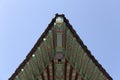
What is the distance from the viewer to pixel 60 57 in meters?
24.4

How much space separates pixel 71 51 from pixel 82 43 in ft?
2.33

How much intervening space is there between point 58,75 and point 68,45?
1582 mm

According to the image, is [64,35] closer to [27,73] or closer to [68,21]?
[68,21]

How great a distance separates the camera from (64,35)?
2412cm

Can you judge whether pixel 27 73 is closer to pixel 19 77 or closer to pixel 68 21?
pixel 19 77

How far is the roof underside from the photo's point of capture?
23.9m

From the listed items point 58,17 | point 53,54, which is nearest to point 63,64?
point 53,54

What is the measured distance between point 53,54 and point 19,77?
179 cm

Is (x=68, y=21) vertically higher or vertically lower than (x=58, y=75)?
higher

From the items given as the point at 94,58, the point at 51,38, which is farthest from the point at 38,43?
the point at 94,58

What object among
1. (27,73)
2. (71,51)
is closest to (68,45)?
(71,51)

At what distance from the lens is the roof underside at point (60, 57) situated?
78.3 ft

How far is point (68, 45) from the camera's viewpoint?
958 inches

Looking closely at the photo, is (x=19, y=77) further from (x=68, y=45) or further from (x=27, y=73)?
(x=68, y=45)
